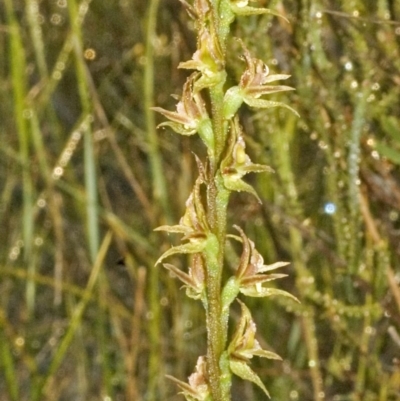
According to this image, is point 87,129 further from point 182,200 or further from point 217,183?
point 217,183

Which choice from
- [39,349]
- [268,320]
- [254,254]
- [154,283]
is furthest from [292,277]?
[254,254]

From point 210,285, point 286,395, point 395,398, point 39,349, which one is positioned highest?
Result: point 210,285

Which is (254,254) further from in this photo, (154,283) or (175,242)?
(175,242)

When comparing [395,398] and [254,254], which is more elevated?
[254,254]

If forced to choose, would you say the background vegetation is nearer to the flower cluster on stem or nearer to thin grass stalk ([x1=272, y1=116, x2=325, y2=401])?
thin grass stalk ([x1=272, y1=116, x2=325, y2=401])

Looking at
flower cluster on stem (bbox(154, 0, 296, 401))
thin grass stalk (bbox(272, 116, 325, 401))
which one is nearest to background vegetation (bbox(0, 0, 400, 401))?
thin grass stalk (bbox(272, 116, 325, 401))

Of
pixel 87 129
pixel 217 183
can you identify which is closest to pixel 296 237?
pixel 87 129

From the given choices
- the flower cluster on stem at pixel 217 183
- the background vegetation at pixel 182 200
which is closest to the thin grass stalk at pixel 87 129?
the background vegetation at pixel 182 200

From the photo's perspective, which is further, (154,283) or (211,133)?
(154,283)
